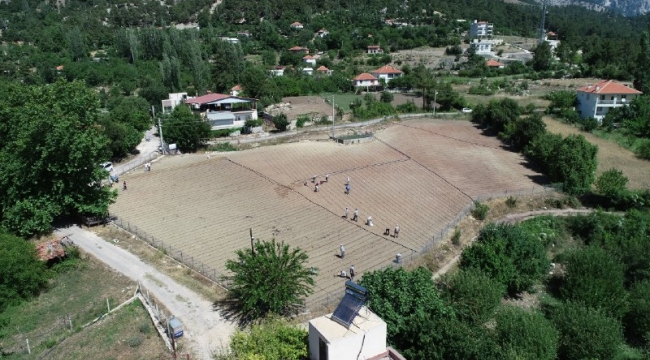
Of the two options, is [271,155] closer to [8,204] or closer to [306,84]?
[8,204]

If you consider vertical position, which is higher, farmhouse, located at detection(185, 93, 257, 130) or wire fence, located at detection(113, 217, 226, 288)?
farmhouse, located at detection(185, 93, 257, 130)

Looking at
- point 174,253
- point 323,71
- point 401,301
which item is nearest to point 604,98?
point 401,301

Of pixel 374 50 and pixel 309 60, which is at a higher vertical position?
pixel 374 50

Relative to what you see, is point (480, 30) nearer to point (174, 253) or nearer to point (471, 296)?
point (471, 296)

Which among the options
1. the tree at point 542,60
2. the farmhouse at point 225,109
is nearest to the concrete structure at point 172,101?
the farmhouse at point 225,109

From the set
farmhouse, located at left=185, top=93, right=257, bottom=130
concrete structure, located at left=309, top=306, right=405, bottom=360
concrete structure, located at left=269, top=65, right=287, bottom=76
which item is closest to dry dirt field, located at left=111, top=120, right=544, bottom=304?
concrete structure, located at left=309, top=306, right=405, bottom=360

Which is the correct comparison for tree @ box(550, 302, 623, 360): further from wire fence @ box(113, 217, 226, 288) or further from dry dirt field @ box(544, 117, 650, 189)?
dry dirt field @ box(544, 117, 650, 189)

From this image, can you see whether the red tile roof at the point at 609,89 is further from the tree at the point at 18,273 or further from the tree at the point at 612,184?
the tree at the point at 18,273
